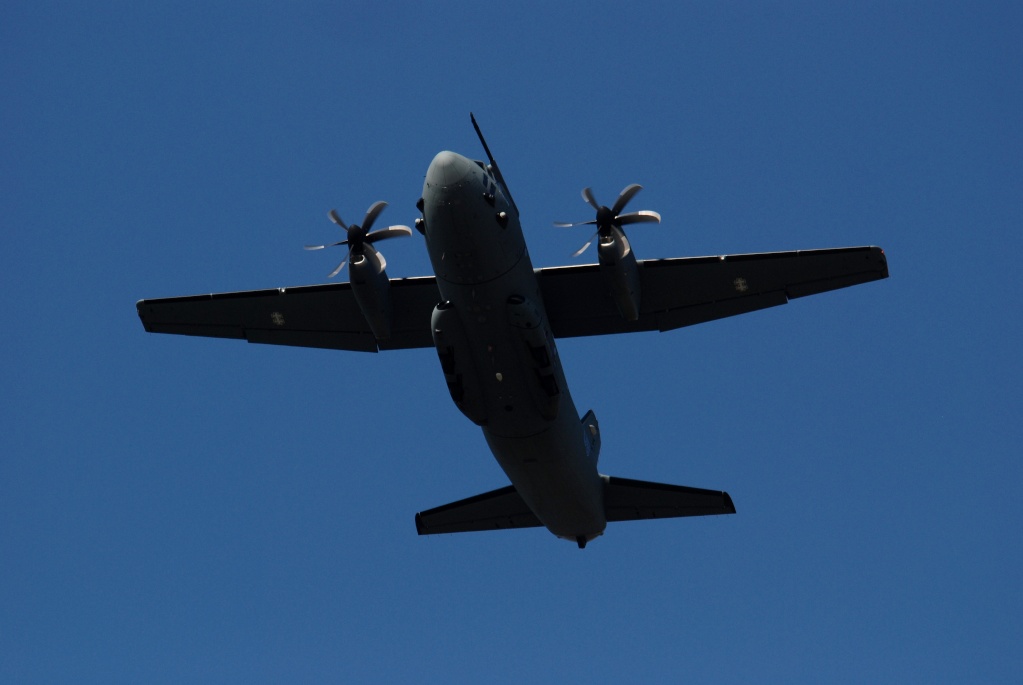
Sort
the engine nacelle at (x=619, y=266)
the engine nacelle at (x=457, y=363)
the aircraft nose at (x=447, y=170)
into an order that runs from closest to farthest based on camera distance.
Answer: the aircraft nose at (x=447, y=170) < the engine nacelle at (x=457, y=363) < the engine nacelle at (x=619, y=266)

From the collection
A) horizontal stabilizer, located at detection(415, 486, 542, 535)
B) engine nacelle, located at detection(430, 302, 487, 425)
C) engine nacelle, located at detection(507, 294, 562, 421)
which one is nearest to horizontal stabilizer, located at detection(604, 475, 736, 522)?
horizontal stabilizer, located at detection(415, 486, 542, 535)

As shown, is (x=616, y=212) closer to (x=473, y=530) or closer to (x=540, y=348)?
(x=540, y=348)

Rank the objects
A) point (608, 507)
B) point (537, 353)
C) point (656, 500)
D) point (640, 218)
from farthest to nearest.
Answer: point (608, 507) → point (656, 500) → point (640, 218) → point (537, 353)

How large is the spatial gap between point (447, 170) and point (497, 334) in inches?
156

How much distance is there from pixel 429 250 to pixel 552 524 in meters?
9.49

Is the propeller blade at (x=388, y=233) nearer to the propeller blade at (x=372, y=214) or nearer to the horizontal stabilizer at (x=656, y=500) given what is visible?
the propeller blade at (x=372, y=214)

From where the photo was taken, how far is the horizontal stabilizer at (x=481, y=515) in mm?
33188

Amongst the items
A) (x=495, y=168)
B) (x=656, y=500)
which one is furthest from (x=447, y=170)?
(x=656, y=500)

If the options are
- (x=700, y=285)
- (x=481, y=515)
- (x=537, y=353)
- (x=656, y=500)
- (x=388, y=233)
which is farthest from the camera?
(x=481, y=515)

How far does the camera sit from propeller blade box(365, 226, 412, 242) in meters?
28.8

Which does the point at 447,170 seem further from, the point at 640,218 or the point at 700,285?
the point at 700,285

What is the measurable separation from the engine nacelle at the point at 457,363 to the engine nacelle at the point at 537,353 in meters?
1.24

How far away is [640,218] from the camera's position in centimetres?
2833

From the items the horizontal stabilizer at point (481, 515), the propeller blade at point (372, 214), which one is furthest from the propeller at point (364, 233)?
the horizontal stabilizer at point (481, 515)
